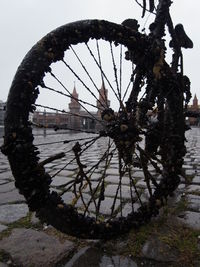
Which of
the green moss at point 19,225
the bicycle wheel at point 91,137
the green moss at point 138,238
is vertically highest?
the bicycle wheel at point 91,137

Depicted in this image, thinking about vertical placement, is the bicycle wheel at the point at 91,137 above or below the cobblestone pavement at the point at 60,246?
above

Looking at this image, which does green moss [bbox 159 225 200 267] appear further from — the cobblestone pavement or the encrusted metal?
the encrusted metal

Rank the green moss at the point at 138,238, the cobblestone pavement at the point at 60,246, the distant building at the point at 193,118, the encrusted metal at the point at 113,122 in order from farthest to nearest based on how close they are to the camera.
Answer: the distant building at the point at 193,118
the green moss at the point at 138,238
the cobblestone pavement at the point at 60,246
the encrusted metal at the point at 113,122

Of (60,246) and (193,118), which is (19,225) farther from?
(193,118)

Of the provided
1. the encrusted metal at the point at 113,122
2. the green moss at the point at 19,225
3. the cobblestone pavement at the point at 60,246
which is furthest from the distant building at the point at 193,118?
the green moss at the point at 19,225

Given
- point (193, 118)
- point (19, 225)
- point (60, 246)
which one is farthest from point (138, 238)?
point (193, 118)

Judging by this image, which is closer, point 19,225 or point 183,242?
point 183,242

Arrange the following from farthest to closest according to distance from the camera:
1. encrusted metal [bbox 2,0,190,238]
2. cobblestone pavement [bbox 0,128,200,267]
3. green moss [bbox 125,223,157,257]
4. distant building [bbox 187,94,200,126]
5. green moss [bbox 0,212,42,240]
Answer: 1. distant building [bbox 187,94,200,126]
2. green moss [bbox 0,212,42,240]
3. green moss [bbox 125,223,157,257]
4. cobblestone pavement [bbox 0,128,200,267]
5. encrusted metal [bbox 2,0,190,238]

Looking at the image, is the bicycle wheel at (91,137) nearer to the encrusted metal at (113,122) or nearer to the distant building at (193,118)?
the encrusted metal at (113,122)

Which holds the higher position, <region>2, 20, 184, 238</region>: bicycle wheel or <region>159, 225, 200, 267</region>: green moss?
<region>2, 20, 184, 238</region>: bicycle wheel

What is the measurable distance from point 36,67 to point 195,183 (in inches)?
105

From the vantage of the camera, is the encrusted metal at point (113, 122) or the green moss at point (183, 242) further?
the green moss at point (183, 242)

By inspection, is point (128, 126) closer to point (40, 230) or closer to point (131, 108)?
point (131, 108)

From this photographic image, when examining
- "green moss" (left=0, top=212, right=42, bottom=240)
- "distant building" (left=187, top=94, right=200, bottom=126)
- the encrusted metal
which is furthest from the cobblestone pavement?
"distant building" (left=187, top=94, right=200, bottom=126)
